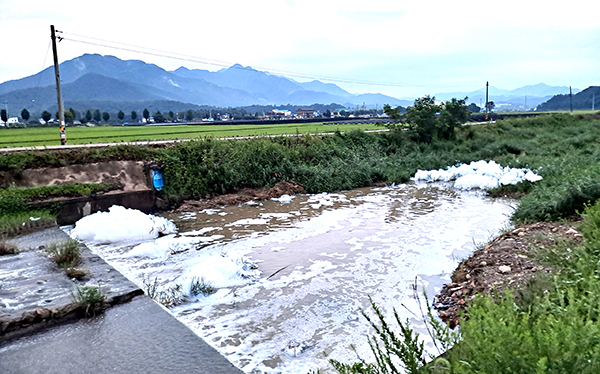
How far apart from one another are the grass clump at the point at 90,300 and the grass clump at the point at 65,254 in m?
1.90

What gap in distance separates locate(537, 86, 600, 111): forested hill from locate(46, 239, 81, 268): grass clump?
12442 centimetres

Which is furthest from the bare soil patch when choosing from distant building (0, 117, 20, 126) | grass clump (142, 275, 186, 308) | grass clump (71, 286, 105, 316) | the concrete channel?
distant building (0, 117, 20, 126)

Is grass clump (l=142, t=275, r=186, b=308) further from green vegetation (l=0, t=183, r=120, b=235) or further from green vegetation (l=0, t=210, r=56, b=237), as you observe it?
green vegetation (l=0, t=183, r=120, b=235)

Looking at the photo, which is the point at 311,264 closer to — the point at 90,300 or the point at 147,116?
the point at 90,300

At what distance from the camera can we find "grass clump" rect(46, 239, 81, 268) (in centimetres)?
795

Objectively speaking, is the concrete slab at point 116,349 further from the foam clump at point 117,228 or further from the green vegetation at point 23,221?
the green vegetation at point 23,221

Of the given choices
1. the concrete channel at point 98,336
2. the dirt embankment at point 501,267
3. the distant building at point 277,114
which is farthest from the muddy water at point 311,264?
the distant building at point 277,114

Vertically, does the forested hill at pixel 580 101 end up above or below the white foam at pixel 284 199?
above

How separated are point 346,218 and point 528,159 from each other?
1175 centimetres

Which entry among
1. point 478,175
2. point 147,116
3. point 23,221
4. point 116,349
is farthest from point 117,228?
point 147,116

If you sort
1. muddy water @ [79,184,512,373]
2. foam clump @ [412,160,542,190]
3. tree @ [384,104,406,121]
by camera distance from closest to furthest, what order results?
muddy water @ [79,184,512,373] → foam clump @ [412,160,542,190] → tree @ [384,104,406,121]

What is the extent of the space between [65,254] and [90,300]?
234 centimetres

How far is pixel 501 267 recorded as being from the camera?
6.95 meters

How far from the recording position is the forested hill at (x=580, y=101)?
362ft
